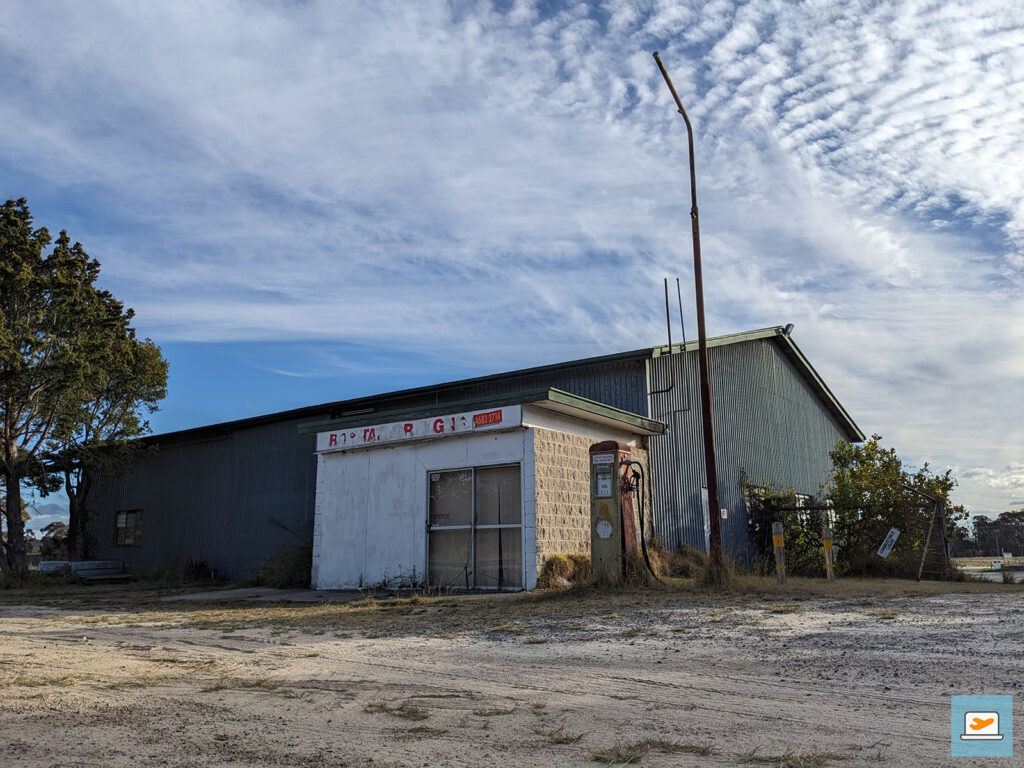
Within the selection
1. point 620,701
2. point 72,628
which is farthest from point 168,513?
point 620,701

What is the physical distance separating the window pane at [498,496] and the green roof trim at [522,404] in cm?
134

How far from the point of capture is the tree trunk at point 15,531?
23.9 m

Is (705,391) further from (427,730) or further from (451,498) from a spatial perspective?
(427,730)

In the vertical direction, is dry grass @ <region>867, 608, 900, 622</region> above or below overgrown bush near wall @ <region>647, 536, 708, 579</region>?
below

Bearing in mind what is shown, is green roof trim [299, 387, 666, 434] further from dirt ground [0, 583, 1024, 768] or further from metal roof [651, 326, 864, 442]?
dirt ground [0, 583, 1024, 768]

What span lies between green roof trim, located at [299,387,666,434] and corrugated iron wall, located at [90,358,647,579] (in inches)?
60.8

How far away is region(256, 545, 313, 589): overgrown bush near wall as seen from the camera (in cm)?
2003

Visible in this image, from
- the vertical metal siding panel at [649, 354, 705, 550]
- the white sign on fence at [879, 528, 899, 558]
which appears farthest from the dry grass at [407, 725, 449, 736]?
the white sign on fence at [879, 528, 899, 558]

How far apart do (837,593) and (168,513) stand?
22.3 m

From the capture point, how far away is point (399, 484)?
17578 millimetres

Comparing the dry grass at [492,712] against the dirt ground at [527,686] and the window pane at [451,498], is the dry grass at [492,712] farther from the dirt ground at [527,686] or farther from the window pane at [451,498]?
the window pane at [451,498]

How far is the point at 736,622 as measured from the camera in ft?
31.5

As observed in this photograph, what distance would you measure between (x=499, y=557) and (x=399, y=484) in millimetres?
2929

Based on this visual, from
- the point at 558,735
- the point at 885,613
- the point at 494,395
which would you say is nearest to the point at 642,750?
the point at 558,735
